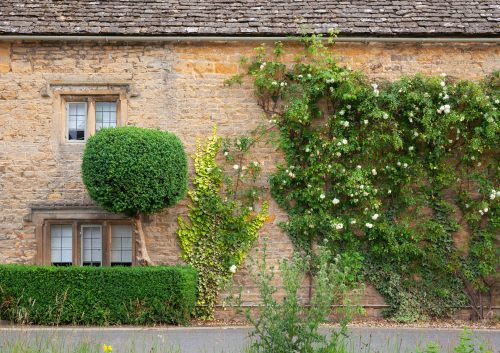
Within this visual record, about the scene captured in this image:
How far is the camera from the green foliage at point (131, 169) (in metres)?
6.40

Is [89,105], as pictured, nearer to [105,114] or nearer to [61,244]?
[105,114]

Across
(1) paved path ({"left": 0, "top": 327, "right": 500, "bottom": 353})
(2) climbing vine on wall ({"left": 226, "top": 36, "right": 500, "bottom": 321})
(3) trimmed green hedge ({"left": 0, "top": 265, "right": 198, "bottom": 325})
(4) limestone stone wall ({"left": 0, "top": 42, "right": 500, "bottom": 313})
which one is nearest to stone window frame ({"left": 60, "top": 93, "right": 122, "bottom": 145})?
(4) limestone stone wall ({"left": 0, "top": 42, "right": 500, "bottom": 313})

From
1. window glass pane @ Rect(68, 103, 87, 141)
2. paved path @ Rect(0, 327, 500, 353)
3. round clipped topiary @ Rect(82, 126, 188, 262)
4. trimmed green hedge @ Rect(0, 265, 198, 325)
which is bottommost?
paved path @ Rect(0, 327, 500, 353)

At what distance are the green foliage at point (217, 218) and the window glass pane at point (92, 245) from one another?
65.0 inches

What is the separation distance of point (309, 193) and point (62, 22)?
5537 mm

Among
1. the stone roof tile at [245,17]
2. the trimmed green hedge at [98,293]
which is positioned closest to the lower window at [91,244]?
the trimmed green hedge at [98,293]

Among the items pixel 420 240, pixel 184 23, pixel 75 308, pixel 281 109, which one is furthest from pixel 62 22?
pixel 420 240

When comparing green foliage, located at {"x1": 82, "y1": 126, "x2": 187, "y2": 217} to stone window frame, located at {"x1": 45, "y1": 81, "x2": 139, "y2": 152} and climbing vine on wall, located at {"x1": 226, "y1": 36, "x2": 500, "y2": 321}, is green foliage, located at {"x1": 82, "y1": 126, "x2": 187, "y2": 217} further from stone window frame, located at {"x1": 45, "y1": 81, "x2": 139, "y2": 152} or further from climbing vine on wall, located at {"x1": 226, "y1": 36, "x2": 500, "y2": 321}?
climbing vine on wall, located at {"x1": 226, "y1": 36, "x2": 500, "y2": 321}

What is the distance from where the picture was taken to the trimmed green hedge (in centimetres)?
650

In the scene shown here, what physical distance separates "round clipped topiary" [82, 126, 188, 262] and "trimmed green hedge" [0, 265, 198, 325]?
1.11m

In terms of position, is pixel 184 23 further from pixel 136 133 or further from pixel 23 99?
pixel 23 99

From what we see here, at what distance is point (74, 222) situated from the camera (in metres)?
7.60

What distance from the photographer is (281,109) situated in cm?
764

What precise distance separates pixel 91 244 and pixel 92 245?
3 cm
